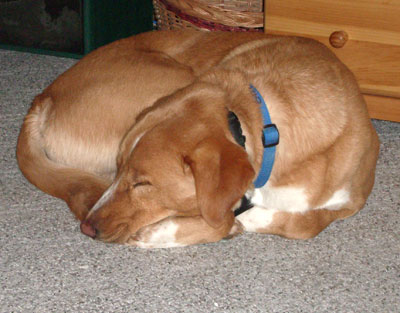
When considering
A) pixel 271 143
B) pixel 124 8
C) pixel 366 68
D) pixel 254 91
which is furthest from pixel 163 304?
pixel 124 8

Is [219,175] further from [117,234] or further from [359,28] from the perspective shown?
[359,28]

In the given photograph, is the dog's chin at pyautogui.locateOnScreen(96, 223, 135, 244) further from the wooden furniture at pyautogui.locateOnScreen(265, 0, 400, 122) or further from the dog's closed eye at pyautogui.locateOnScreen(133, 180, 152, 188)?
the wooden furniture at pyautogui.locateOnScreen(265, 0, 400, 122)

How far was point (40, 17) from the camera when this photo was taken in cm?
392

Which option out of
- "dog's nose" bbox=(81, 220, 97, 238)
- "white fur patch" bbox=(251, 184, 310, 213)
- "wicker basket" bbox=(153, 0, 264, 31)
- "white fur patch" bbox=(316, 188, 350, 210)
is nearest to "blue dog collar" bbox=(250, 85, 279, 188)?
"white fur patch" bbox=(251, 184, 310, 213)

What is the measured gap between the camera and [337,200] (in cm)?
241

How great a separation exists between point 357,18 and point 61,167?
1556 millimetres

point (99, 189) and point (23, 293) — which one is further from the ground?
point (99, 189)

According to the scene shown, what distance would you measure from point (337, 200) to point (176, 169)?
30.3 inches

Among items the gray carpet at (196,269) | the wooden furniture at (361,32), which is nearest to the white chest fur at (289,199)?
the gray carpet at (196,269)

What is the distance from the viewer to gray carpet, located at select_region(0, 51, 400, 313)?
2.10m

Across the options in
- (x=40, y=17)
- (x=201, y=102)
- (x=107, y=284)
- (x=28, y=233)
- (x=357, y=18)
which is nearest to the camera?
(x=201, y=102)

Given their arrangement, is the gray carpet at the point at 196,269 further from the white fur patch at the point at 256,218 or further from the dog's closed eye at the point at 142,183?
the dog's closed eye at the point at 142,183

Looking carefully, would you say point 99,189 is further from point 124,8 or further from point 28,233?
point 124,8

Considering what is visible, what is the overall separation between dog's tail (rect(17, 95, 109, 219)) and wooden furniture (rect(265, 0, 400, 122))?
1258 millimetres
